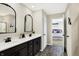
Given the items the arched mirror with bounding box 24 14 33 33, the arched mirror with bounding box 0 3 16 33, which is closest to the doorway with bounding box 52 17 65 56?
the arched mirror with bounding box 24 14 33 33

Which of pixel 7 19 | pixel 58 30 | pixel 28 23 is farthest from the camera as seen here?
pixel 58 30

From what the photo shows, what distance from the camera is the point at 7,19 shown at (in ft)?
7.84

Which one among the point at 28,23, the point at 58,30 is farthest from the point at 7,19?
the point at 58,30

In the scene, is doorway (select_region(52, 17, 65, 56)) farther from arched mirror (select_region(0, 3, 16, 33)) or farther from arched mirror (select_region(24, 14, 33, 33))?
arched mirror (select_region(0, 3, 16, 33))

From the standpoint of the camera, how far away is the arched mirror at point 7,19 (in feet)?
7.16

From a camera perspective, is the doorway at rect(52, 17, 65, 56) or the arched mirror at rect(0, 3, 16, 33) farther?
the doorway at rect(52, 17, 65, 56)

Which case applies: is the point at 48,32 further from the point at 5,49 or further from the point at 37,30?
the point at 5,49

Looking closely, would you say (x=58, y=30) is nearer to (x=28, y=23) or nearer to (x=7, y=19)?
(x=28, y=23)

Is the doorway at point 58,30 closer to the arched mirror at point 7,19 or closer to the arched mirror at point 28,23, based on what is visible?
the arched mirror at point 28,23

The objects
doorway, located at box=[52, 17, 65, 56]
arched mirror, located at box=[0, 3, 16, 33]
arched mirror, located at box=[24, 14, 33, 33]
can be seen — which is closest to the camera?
arched mirror, located at box=[0, 3, 16, 33]

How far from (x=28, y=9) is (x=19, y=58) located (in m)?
2.84

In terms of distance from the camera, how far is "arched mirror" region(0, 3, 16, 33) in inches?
86.0

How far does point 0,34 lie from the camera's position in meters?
2.12

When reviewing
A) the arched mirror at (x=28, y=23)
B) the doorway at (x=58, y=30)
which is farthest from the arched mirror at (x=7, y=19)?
the doorway at (x=58, y=30)
